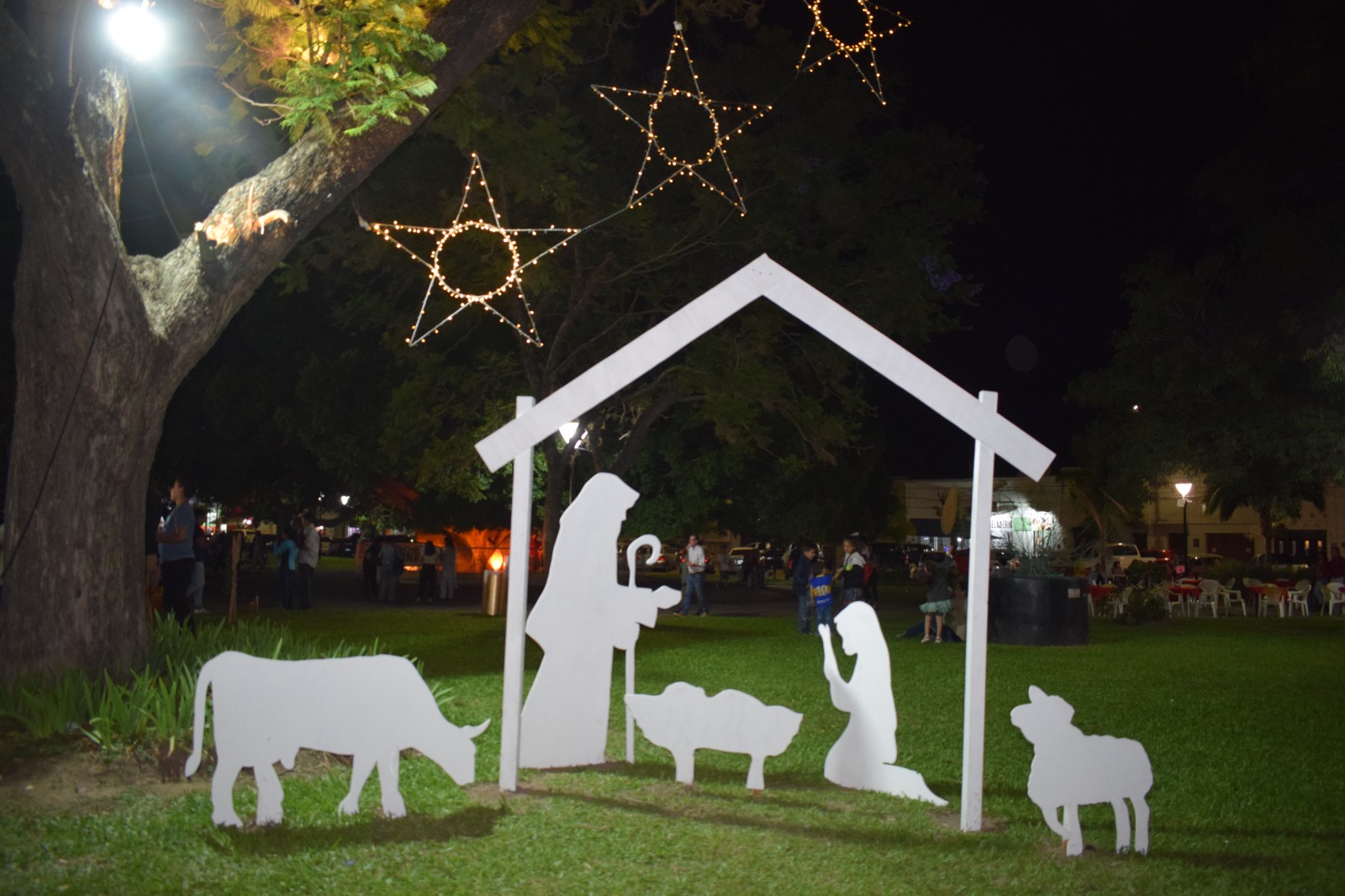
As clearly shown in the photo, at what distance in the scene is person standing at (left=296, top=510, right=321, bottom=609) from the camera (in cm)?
2144

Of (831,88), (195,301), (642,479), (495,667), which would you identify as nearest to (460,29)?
(195,301)

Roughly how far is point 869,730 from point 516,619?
2.24m

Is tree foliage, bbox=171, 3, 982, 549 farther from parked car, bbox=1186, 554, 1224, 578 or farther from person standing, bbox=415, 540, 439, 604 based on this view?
parked car, bbox=1186, 554, 1224, 578

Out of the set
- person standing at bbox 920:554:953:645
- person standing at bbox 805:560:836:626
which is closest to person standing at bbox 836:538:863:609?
person standing at bbox 805:560:836:626

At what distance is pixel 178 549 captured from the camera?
1194 cm

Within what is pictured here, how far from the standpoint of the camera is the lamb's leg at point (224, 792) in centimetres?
587

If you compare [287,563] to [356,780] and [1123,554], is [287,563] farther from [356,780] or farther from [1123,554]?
[1123,554]

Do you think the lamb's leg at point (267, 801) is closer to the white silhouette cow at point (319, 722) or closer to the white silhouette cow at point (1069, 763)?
the white silhouette cow at point (319, 722)

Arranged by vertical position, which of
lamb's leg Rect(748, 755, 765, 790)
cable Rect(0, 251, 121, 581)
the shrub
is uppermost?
cable Rect(0, 251, 121, 581)

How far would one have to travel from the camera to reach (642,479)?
33.8 m

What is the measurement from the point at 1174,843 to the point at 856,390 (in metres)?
16.6

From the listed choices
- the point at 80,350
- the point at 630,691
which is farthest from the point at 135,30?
the point at 630,691

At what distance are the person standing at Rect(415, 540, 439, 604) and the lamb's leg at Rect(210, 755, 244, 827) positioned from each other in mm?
20724

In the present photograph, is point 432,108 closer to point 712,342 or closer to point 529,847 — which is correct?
point 529,847
